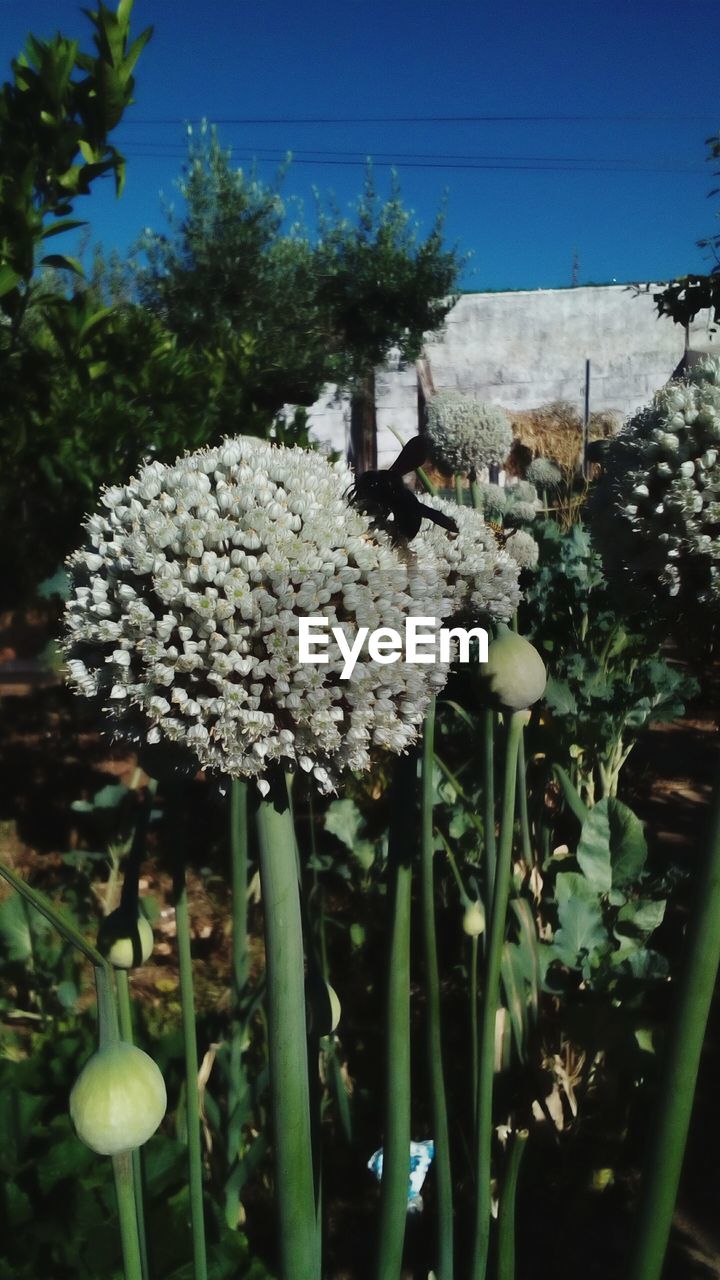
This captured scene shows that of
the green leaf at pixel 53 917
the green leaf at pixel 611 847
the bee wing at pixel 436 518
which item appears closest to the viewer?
the green leaf at pixel 53 917

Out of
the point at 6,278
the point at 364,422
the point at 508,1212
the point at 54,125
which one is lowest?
the point at 508,1212

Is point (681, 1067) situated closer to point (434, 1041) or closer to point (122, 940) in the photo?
point (434, 1041)

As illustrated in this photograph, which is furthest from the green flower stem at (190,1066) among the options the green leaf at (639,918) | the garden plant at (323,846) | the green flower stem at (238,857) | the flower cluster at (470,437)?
the flower cluster at (470,437)

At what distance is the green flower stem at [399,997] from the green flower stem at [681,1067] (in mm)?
235

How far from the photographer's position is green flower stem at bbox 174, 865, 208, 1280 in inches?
35.1

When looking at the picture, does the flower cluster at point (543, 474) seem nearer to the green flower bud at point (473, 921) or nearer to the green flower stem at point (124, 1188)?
the green flower bud at point (473, 921)

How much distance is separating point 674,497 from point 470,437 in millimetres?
1678

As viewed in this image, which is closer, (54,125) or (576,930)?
(576,930)

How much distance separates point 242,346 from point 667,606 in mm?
2779

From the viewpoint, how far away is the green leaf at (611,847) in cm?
185

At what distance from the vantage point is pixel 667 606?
0.96m

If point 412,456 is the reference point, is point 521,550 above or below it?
below

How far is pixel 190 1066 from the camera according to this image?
95 cm

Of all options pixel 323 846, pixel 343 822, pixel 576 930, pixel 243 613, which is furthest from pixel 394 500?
pixel 323 846
